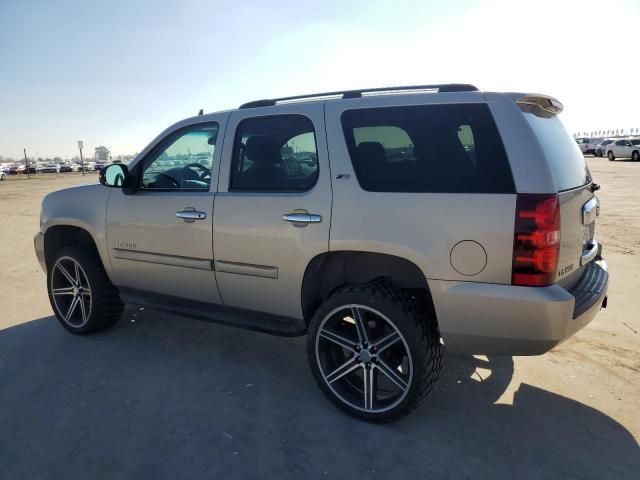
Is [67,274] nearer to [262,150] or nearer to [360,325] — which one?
[262,150]

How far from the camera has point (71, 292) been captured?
13.9 ft

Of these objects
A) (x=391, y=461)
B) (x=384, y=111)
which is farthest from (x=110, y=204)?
(x=391, y=461)

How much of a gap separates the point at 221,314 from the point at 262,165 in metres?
1.16

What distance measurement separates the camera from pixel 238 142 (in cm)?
336

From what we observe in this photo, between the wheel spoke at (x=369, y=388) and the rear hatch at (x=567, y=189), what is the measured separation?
4.02 ft

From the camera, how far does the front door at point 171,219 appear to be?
135 inches

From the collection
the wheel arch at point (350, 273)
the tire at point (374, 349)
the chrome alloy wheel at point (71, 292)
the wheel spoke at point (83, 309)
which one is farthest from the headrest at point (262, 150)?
the wheel spoke at point (83, 309)

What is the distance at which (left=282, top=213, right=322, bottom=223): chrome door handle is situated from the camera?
2.86m

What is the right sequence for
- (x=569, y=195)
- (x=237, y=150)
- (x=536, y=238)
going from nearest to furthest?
(x=536, y=238) < (x=569, y=195) < (x=237, y=150)

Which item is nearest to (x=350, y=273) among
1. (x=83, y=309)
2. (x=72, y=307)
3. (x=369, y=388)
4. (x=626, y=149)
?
(x=369, y=388)

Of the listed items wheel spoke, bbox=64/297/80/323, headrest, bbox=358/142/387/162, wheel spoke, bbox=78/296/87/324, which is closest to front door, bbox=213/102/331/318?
headrest, bbox=358/142/387/162

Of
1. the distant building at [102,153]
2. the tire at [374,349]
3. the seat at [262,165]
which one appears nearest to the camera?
the tire at [374,349]

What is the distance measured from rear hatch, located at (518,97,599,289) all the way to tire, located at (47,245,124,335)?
367cm

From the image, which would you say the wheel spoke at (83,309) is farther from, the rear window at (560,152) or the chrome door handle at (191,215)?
the rear window at (560,152)
